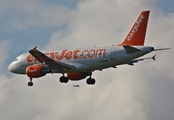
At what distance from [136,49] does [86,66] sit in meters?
7.89

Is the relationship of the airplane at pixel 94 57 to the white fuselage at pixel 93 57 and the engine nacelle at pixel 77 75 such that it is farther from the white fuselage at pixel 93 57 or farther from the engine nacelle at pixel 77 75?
the engine nacelle at pixel 77 75

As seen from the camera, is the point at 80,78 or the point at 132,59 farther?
the point at 80,78

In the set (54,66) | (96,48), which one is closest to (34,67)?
(54,66)

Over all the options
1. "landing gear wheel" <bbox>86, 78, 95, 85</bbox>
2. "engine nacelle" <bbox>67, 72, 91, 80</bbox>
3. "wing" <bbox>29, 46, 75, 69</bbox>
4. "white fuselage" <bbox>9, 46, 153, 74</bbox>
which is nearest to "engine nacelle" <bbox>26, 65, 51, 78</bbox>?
"wing" <bbox>29, 46, 75, 69</bbox>

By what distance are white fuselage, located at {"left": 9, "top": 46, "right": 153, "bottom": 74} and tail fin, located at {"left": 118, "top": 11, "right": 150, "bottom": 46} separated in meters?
2.04

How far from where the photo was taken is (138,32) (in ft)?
322

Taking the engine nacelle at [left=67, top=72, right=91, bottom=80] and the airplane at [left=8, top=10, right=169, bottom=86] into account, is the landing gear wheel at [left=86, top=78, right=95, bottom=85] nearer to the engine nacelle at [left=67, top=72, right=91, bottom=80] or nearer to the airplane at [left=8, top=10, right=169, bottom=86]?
the engine nacelle at [left=67, top=72, right=91, bottom=80]

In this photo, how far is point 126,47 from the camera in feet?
311

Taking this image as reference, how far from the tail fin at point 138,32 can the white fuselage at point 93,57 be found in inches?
80.3

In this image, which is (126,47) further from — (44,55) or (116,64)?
(44,55)

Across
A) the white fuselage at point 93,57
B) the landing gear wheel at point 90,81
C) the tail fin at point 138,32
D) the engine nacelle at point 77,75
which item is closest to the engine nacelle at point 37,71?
the white fuselage at point 93,57

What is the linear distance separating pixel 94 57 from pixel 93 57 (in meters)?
0.15

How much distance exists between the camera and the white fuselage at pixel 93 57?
96.1 m

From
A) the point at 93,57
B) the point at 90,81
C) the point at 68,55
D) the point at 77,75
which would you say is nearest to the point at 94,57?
the point at 93,57
